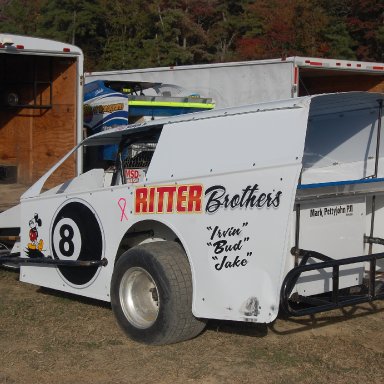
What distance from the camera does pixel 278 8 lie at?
32344 millimetres

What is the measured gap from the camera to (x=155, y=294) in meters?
5.54

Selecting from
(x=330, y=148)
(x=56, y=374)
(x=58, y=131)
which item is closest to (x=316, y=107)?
(x=330, y=148)

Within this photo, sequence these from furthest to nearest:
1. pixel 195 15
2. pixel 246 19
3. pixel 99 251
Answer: pixel 195 15 → pixel 246 19 → pixel 99 251

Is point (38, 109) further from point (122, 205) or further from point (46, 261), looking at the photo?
point (122, 205)

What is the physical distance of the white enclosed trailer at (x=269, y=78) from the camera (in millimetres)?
10516

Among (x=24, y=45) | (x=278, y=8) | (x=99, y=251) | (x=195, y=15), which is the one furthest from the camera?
(x=195, y=15)

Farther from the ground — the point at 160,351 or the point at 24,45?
the point at 24,45

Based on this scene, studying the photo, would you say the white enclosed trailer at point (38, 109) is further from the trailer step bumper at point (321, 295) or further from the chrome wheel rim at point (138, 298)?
the trailer step bumper at point (321, 295)

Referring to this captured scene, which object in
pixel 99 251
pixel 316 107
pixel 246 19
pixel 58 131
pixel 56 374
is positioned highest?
pixel 246 19

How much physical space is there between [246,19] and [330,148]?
30532 millimetres

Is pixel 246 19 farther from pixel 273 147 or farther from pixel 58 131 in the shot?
pixel 273 147

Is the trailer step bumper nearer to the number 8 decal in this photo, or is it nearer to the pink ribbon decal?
the pink ribbon decal

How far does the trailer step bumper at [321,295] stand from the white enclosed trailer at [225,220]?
0.01 metres

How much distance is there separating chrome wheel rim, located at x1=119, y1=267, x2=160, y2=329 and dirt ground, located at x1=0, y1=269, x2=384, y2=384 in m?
0.21
